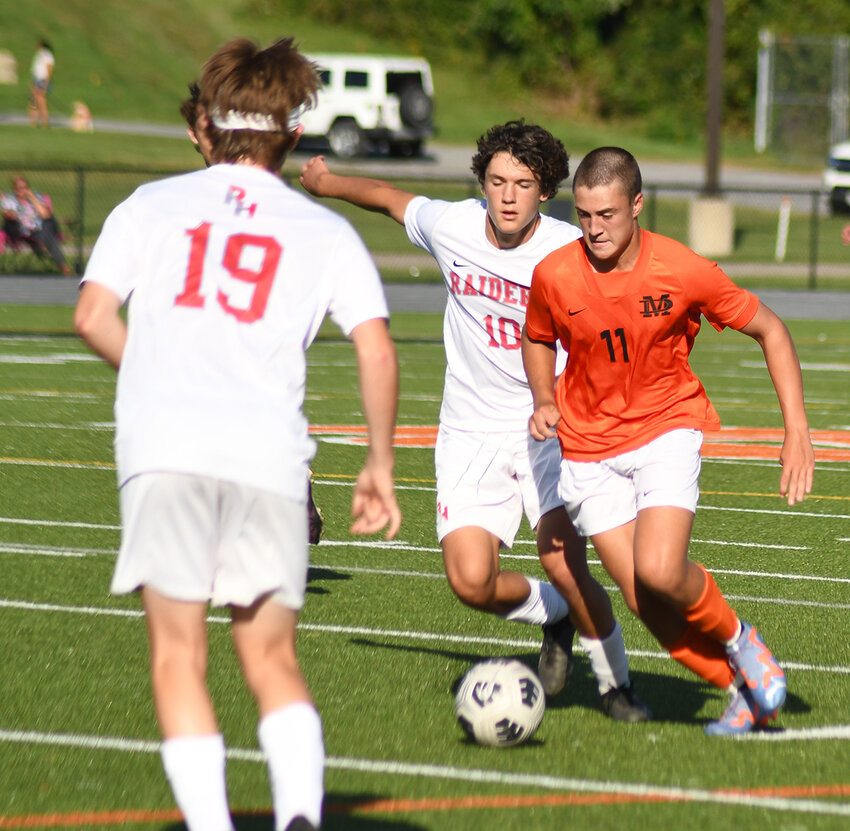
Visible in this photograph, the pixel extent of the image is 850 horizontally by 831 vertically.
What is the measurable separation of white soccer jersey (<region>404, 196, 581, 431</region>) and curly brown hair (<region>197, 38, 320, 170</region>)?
2.11m

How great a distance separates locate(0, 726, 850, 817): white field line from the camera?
452 centimetres

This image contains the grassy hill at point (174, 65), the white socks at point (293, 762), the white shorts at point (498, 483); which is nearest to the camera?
the white socks at point (293, 762)

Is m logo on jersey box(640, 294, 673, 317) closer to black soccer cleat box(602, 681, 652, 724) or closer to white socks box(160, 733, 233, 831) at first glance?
black soccer cleat box(602, 681, 652, 724)

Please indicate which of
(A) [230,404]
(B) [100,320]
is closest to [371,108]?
(B) [100,320]

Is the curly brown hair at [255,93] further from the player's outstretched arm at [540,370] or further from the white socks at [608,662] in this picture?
the white socks at [608,662]

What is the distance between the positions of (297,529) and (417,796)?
133 centimetres

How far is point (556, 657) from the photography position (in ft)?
19.0

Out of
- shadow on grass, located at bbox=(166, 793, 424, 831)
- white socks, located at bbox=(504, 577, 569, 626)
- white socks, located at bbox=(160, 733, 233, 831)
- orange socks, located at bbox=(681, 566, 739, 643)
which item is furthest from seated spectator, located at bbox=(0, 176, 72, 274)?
white socks, located at bbox=(160, 733, 233, 831)

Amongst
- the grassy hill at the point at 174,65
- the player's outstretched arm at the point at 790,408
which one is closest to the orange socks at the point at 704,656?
the player's outstretched arm at the point at 790,408

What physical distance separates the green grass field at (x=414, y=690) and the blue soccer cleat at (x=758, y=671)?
155 millimetres

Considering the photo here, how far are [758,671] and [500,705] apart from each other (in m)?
0.87

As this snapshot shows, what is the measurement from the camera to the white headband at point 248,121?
361 centimetres

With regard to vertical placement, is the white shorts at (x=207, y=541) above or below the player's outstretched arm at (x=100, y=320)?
below

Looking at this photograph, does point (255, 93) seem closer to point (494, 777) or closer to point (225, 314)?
point (225, 314)
